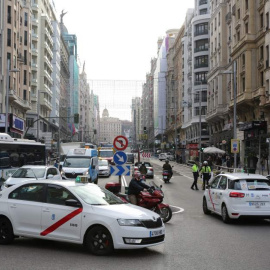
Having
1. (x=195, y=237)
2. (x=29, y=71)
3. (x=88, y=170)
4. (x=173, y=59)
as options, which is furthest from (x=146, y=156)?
(x=173, y=59)

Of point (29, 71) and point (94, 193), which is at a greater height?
point (29, 71)

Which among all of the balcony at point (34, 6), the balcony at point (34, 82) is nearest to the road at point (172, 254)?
the balcony at point (34, 82)

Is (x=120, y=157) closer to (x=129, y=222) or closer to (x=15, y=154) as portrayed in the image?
(x=129, y=222)

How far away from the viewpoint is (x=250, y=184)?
13.8 meters

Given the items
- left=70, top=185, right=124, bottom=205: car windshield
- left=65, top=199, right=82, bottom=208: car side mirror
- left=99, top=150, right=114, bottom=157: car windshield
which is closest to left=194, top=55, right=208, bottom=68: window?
left=99, top=150, right=114, bottom=157: car windshield

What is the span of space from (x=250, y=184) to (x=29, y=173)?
36.0 ft

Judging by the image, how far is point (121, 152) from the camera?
15.5m

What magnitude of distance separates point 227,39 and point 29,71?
29069 millimetres

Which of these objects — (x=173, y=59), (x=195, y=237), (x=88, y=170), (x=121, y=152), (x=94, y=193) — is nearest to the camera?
(x=94, y=193)

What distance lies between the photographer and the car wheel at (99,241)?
862 centimetres

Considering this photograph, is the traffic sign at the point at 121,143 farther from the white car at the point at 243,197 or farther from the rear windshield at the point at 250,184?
the rear windshield at the point at 250,184

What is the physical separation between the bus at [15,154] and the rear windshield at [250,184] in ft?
Result: 43.8

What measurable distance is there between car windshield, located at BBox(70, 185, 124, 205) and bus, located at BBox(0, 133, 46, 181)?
14632mm

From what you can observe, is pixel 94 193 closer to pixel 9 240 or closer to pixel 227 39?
pixel 9 240
